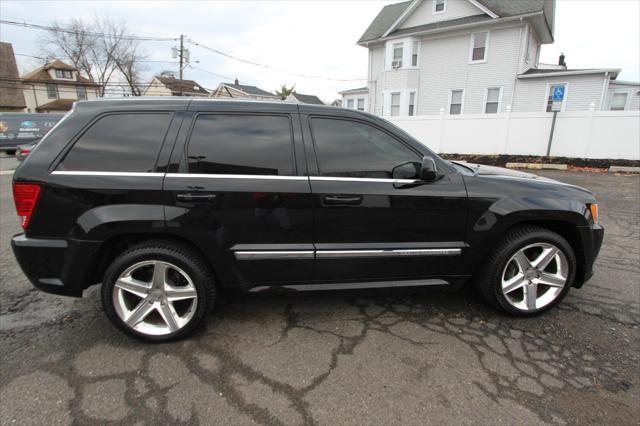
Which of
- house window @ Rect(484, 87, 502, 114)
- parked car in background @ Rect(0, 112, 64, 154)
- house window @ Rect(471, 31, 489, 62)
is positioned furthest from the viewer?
parked car in background @ Rect(0, 112, 64, 154)

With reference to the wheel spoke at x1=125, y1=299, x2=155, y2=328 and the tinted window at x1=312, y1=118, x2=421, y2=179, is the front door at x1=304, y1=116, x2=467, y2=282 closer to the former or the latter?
the tinted window at x1=312, y1=118, x2=421, y2=179

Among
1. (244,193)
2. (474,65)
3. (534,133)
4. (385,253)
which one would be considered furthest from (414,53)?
(244,193)

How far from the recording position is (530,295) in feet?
9.73

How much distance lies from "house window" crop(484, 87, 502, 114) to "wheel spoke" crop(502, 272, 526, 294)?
17.3m

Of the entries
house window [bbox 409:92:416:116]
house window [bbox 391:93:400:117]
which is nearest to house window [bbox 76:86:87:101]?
house window [bbox 391:93:400:117]

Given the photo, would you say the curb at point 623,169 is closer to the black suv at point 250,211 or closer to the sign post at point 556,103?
the sign post at point 556,103

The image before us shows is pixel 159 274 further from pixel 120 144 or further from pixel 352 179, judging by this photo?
pixel 352 179

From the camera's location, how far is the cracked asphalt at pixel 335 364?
6.75ft

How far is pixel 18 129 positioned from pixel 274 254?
24.3 metres

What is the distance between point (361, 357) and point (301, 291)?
0.65 meters

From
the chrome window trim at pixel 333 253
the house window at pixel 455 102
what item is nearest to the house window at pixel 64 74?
the house window at pixel 455 102

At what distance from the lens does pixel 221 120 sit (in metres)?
2.63

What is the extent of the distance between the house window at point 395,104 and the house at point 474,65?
2.1 inches

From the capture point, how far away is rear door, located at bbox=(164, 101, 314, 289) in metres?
2.49
